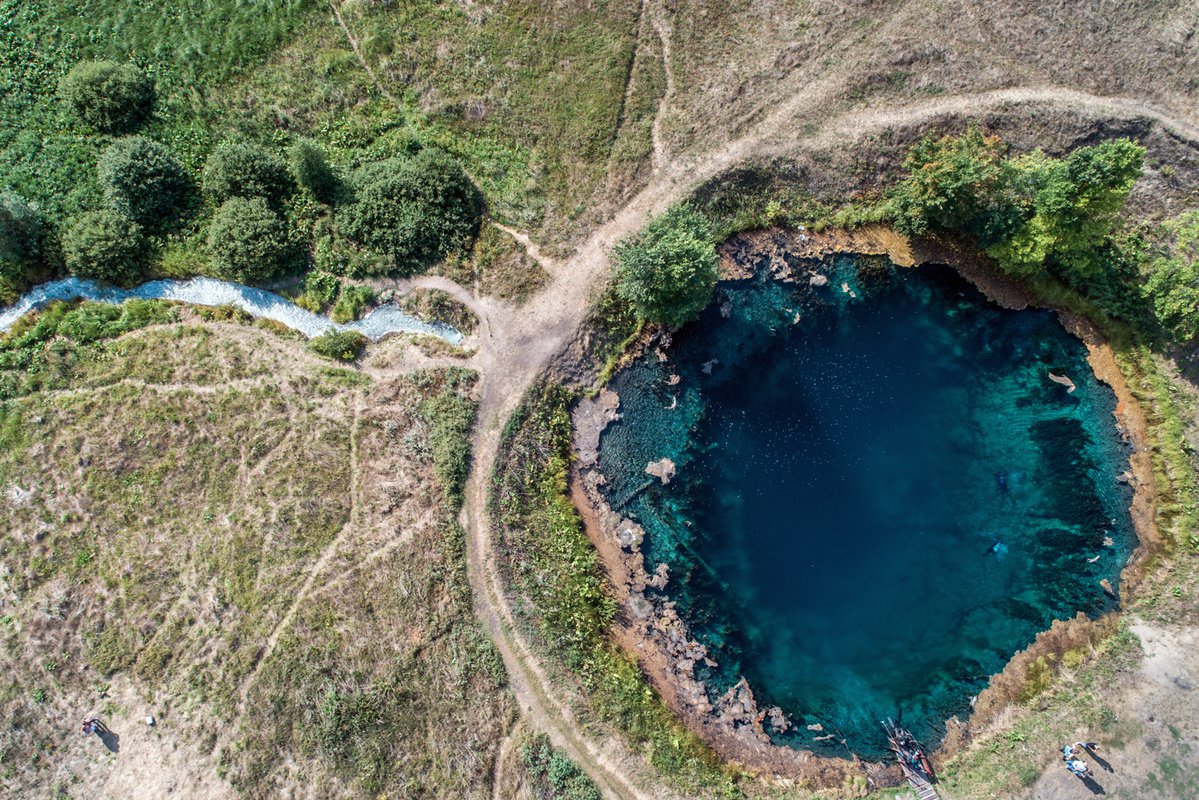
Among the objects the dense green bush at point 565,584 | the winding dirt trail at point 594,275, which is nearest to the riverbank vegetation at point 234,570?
the winding dirt trail at point 594,275

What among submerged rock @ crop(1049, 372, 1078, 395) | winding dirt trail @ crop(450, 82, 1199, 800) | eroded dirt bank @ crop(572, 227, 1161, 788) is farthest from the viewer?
submerged rock @ crop(1049, 372, 1078, 395)

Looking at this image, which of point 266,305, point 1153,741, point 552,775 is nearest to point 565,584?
point 552,775

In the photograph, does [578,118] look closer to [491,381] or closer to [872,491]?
[491,381]

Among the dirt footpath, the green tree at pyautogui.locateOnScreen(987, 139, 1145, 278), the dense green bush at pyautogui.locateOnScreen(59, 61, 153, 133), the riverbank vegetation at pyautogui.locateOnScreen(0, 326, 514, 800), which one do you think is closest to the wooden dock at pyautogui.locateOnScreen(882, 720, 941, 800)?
the dirt footpath

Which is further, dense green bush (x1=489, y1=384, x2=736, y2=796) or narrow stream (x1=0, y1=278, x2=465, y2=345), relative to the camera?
narrow stream (x1=0, y1=278, x2=465, y2=345)

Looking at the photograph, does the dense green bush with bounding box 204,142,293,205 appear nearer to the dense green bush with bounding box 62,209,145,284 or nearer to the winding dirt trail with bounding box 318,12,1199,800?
the dense green bush with bounding box 62,209,145,284

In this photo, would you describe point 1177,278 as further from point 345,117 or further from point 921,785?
point 345,117

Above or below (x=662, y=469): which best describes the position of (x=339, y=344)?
above
